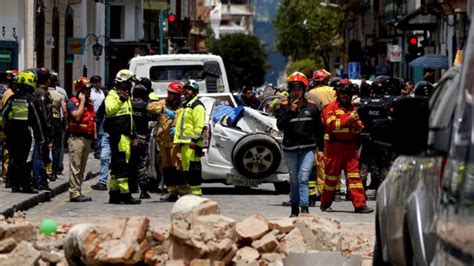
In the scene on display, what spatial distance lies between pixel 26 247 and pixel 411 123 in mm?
5206

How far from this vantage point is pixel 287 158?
18109 mm

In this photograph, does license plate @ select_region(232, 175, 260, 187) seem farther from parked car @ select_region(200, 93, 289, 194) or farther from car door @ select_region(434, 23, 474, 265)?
car door @ select_region(434, 23, 474, 265)

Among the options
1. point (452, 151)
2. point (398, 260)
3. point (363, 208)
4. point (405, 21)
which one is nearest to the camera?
point (452, 151)

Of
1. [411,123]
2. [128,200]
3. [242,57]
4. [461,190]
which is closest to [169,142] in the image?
[128,200]

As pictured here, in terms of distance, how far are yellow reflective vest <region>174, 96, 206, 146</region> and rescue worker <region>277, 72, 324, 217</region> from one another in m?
2.17

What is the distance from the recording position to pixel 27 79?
2133cm

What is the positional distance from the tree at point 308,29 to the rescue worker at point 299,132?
9494cm

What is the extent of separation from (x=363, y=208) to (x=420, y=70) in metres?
37.6

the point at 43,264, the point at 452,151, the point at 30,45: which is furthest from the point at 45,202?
the point at 30,45

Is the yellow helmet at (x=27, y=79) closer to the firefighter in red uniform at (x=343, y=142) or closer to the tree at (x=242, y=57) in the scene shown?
the firefighter in red uniform at (x=343, y=142)

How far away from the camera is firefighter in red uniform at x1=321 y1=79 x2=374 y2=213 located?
1894 cm

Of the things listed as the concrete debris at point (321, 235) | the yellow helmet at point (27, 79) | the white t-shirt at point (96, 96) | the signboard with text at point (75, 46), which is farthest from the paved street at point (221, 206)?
the signboard with text at point (75, 46)

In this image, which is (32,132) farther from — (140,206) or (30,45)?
(30,45)

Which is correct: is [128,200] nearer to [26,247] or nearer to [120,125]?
[120,125]
